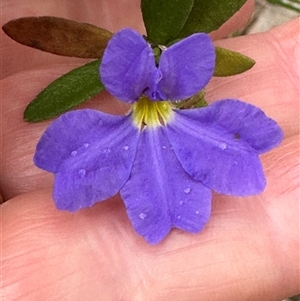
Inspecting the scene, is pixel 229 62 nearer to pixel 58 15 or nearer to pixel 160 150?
pixel 160 150

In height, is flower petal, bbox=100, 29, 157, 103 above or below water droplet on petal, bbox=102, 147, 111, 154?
above

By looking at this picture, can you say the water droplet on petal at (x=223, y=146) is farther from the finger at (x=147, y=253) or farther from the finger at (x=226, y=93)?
the finger at (x=226, y=93)

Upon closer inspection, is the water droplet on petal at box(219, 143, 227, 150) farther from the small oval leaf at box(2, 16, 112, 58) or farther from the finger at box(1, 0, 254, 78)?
the finger at box(1, 0, 254, 78)

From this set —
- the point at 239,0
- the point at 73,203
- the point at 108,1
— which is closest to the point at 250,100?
the point at 239,0

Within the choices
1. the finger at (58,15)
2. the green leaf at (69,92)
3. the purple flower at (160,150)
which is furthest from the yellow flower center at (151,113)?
the finger at (58,15)

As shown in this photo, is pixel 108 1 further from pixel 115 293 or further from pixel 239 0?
pixel 115 293

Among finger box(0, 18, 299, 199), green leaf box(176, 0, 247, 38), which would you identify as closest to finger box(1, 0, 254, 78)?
finger box(0, 18, 299, 199)
